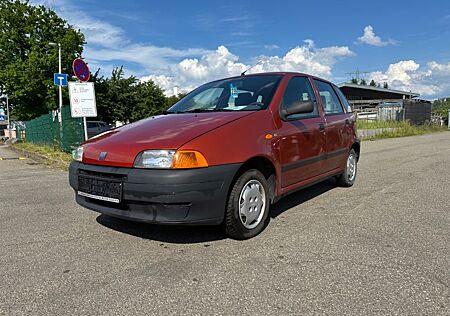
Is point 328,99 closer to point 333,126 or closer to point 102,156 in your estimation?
point 333,126

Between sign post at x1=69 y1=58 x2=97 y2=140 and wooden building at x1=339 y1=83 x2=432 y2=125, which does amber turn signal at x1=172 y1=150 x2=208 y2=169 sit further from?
wooden building at x1=339 y1=83 x2=432 y2=125

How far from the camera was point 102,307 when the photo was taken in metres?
2.27

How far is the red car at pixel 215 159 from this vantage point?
9.55 ft

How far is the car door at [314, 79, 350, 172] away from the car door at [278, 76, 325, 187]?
0.21 metres

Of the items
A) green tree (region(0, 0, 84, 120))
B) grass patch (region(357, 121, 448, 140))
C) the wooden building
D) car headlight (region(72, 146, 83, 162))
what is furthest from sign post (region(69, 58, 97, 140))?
green tree (region(0, 0, 84, 120))

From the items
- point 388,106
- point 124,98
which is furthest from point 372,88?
point 124,98

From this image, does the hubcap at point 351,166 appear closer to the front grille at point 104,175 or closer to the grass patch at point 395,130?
the front grille at point 104,175

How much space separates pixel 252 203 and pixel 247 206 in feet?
0.27

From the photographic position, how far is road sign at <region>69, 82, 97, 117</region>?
355 inches

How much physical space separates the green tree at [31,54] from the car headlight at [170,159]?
32.6m

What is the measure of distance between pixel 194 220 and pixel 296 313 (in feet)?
3.73

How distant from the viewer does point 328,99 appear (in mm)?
5074

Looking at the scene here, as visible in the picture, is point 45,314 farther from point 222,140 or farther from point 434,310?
point 434,310

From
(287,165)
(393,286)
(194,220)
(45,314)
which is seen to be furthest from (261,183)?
(45,314)
